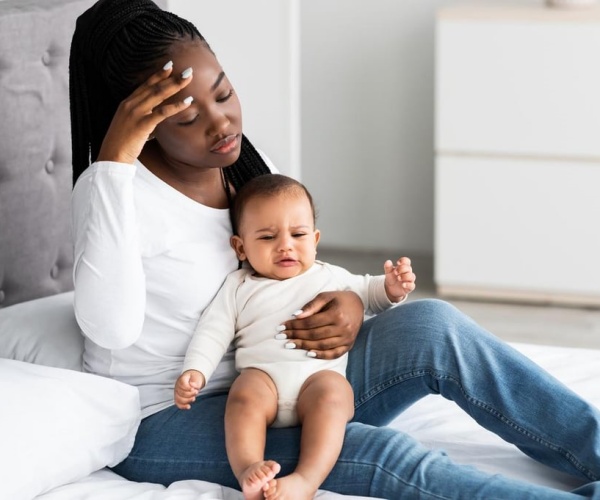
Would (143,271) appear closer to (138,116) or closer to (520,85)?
(138,116)

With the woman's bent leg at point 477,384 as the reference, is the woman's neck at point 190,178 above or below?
above

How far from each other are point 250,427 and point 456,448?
0.42 meters

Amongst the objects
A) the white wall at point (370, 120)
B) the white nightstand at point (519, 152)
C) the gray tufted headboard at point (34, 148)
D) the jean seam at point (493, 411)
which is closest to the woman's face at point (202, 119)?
the jean seam at point (493, 411)

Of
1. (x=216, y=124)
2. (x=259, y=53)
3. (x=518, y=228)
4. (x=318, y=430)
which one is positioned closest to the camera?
(x=318, y=430)

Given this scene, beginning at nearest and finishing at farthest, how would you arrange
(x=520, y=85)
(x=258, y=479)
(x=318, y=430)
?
(x=258, y=479) < (x=318, y=430) < (x=520, y=85)

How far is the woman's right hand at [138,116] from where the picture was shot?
1.59 meters

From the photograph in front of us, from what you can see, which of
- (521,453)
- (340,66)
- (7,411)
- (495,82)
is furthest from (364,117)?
(7,411)

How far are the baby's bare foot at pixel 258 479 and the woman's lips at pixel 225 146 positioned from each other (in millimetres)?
501

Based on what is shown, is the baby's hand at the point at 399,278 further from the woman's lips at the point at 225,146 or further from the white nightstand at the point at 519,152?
the white nightstand at the point at 519,152

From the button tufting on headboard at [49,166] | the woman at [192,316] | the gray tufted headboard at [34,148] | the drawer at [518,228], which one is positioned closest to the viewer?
the woman at [192,316]

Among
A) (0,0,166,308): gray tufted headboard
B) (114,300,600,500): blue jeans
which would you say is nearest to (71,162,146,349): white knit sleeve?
(114,300,600,500): blue jeans

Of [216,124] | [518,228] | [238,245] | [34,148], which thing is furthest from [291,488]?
[518,228]

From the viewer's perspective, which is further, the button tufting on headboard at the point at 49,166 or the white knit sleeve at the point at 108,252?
the button tufting on headboard at the point at 49,166

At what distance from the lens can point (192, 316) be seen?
1773 millimetres
